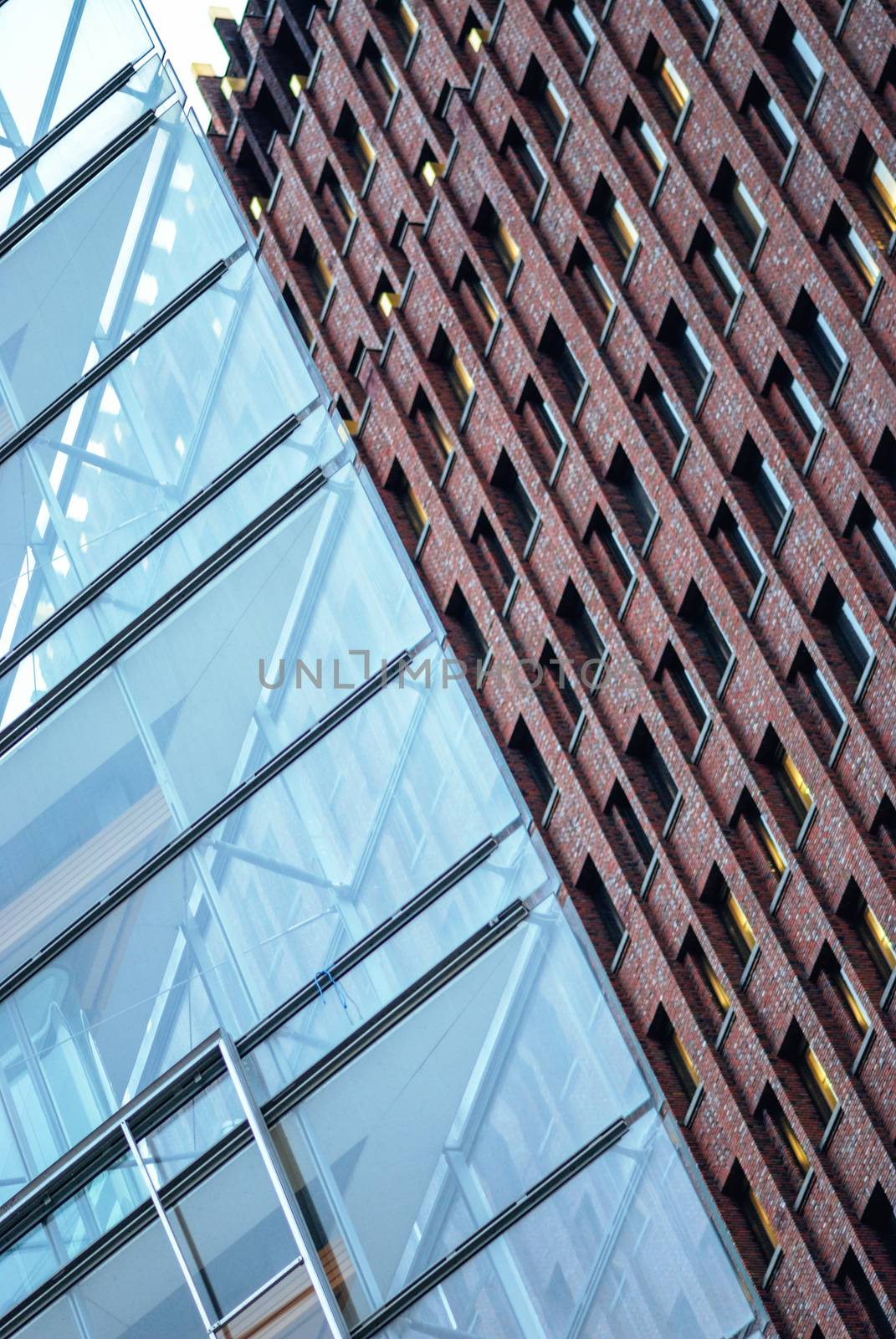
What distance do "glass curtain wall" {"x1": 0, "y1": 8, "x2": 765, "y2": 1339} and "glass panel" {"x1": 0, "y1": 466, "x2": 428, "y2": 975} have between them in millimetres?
19

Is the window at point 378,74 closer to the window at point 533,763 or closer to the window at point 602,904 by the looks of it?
the window at point 533,763

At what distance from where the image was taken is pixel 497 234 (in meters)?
46.2

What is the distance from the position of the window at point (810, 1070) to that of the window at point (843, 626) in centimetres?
640

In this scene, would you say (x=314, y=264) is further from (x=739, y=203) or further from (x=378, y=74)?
(x=739, y=203)

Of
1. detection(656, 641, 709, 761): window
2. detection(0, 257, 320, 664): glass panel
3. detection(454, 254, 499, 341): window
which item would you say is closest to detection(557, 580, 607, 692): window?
detection(656, 641, 709, 761): window

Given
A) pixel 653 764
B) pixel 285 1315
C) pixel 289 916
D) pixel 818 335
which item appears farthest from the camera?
pixel 653 764

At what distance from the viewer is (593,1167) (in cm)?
916

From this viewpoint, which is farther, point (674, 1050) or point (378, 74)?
point (378, 74)

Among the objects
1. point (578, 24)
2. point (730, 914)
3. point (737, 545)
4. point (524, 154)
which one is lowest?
point (730, 914)

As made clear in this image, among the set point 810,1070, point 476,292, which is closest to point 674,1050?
point 810,1070

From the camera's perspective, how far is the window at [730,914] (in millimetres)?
39469

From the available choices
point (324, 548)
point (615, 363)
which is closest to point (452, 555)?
point (615, 363)

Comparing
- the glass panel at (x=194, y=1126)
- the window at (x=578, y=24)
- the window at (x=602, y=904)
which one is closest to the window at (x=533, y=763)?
the window at (x=602, y=904)

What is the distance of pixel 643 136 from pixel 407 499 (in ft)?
33.1
